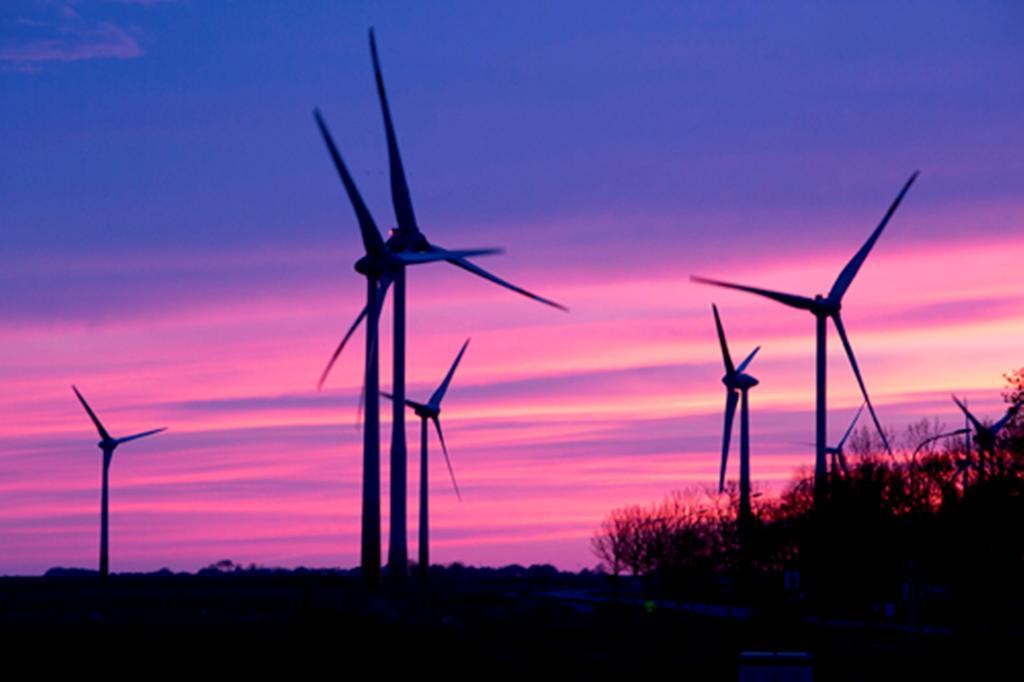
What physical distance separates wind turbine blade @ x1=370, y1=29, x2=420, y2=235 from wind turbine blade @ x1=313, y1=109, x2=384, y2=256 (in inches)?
94.1

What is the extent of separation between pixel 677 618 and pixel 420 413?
2141 cm

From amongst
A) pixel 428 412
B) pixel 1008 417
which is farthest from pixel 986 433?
pixel 428 412

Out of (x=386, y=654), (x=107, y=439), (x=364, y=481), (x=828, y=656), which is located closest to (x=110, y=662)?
(x=386, y=654)

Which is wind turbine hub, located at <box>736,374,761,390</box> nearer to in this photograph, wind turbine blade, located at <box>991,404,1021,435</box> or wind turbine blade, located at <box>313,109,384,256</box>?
wind turbine blade, located at <box>991,404,1021,435</box>

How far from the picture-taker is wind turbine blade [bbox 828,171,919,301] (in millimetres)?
84125

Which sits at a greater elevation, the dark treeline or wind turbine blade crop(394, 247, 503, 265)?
wind turbine blade crop(394, 247, 503, 265)

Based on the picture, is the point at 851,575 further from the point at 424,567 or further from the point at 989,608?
the point at 424,567

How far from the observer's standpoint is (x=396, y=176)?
237 feet

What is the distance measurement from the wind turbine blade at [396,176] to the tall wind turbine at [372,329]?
152 cm

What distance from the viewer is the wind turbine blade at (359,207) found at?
60.9 meters

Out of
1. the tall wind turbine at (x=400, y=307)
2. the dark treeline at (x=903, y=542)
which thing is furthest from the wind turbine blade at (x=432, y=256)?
the dark treeline at (x=903, y=542)

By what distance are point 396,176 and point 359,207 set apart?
404cm

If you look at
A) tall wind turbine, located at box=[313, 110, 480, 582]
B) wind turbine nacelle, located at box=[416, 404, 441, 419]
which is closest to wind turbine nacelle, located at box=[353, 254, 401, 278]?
tall wind turbine, located at box=[313, 110, 480, 582]

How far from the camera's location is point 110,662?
5194 cm
